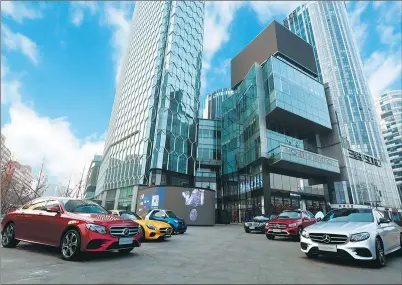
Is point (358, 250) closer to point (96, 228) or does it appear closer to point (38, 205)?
point (96, 228)

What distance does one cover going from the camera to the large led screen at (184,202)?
25.9 meters

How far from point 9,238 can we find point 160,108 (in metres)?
38.1

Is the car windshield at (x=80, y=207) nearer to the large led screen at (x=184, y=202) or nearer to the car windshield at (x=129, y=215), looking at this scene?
the car windshield at (x=129, y=215)

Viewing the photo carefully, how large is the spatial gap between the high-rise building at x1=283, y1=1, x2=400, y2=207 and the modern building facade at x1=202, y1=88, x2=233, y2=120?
122 feet

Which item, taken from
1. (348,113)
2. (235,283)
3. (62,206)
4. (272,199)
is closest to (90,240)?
(62,206)

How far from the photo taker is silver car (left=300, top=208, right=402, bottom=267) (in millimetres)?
5211

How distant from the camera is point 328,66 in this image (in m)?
87.9

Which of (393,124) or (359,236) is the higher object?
(393,124)

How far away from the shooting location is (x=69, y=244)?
5.72 m

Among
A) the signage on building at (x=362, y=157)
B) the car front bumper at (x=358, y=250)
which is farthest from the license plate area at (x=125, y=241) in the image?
the signage on building at (x=362, y=157)

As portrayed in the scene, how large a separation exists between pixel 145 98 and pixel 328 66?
2910 inches

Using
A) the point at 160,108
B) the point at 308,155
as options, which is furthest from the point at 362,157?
the point at 160,108

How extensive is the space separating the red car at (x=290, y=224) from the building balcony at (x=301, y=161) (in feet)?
65.4

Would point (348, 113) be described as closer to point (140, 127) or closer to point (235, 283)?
point (140, 127)
